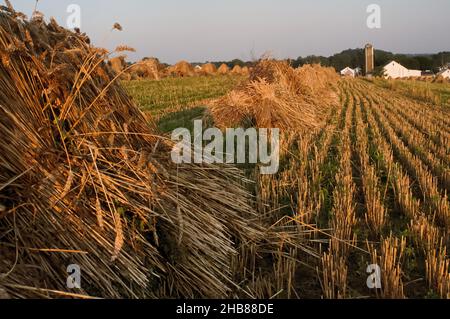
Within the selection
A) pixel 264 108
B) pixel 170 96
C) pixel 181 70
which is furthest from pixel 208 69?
pixel 264 108

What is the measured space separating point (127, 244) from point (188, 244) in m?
0.38

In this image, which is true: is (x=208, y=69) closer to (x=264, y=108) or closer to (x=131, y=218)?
(x=264, y=108)

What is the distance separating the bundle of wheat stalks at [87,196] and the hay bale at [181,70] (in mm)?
36544

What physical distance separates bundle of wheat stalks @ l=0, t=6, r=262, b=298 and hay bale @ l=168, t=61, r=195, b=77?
1439 inches

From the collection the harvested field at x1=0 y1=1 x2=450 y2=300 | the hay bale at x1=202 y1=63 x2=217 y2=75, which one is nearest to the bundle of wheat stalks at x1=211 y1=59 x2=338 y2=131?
the harvested field at x1=0 y1=1 x2=450 y2=300

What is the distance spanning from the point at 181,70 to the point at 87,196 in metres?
38.7

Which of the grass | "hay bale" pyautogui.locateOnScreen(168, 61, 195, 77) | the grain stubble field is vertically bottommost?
the grain stubble field

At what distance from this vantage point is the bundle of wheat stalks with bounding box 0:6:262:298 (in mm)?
2307

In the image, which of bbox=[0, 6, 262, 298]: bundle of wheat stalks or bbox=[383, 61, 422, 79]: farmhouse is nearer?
bbox=[0, 6, 262, 298]: bundle of wheat stalks

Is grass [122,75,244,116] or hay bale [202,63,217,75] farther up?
hay bale [202,63,217,75]

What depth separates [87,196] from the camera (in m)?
2.62

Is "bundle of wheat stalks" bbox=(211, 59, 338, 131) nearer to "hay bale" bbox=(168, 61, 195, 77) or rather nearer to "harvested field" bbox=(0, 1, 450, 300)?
"harvested field" bbox=(0, 1, 450, 300)

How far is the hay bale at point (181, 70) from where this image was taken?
3934cm
